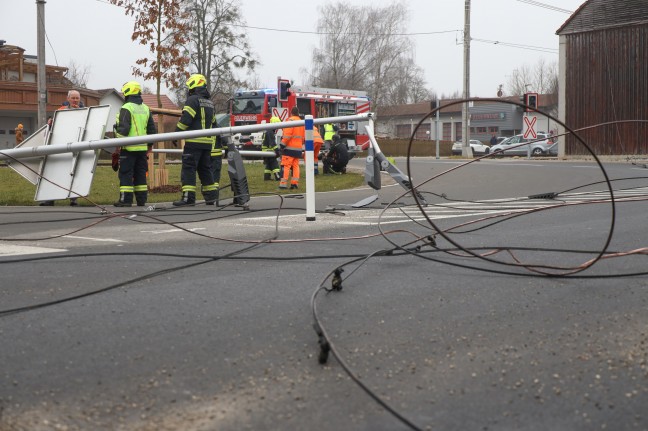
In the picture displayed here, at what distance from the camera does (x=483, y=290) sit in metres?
4.70

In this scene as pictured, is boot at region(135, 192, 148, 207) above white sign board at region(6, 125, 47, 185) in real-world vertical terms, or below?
below

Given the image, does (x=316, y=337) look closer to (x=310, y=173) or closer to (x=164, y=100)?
(x=310, y=173)

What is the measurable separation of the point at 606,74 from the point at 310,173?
1181 inches

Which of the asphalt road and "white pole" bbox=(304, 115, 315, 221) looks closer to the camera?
the asphalt road

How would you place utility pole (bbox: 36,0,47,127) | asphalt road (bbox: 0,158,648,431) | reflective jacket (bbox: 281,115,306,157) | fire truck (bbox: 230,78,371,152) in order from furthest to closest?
fire truck (bbox: 230,78,371,152), utility pole (bbox: 36,0,47,127), reflective jacket (bbox: 281,115,306,157), asphalt road (bbox: 0,158,648,431)

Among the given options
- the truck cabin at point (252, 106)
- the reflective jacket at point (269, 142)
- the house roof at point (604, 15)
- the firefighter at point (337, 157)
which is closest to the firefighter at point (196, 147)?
the reflective jacket at point (269, 142)

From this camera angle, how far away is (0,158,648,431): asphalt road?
2.72 metres

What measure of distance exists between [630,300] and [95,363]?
9.67ft

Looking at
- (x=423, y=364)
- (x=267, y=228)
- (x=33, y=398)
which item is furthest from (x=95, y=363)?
(x=267, y=228)

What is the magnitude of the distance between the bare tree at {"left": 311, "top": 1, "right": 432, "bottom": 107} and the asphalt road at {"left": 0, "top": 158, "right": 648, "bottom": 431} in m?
62.3

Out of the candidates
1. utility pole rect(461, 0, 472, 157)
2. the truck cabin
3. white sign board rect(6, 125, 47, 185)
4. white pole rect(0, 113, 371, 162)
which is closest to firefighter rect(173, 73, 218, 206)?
white pole rect(0, 113, 371, 162)

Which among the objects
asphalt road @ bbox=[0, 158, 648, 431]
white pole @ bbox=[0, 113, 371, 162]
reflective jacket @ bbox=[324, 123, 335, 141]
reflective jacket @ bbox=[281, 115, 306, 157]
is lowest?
asphalt road @ bbox=[0, 158, 648, 431]

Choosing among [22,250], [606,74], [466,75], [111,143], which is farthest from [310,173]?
[466,75]

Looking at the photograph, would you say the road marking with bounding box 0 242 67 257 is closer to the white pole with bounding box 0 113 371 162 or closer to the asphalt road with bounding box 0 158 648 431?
the asphalt road with bounding box 0 158 648 431
